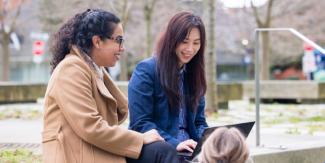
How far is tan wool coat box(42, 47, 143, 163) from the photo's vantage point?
138 inches

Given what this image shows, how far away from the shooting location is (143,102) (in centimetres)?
421

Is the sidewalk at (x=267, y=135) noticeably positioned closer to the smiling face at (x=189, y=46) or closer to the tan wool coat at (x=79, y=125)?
the smiling face at (x=189, y=46)

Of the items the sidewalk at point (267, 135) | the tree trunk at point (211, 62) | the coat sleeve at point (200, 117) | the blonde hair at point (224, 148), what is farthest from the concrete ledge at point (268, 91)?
the blonde hair at point (224, 148)

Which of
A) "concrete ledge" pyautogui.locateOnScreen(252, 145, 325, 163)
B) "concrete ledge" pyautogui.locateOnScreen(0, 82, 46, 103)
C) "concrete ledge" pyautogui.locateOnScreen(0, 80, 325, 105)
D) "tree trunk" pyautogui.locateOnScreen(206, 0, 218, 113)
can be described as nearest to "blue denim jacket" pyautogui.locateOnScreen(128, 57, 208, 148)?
"concrete ledge" pyautogui.locateOnScreen(252, 145, 325, 163)

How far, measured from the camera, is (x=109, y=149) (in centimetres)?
360

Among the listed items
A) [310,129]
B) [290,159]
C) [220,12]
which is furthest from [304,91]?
[220,12]

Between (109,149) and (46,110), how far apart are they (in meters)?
0.36

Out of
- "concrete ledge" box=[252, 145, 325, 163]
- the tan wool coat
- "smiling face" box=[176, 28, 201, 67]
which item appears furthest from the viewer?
"concrete ledge" box=[252, 145, 325, 163]

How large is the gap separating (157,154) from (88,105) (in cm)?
42

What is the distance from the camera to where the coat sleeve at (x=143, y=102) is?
165 inches

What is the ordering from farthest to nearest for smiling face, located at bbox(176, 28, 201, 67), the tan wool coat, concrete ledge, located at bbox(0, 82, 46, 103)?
concrete ledge, located at bbox(0, 82, 46, 103)
smiling face, located at bbox(176, 28, 201, 67)
the tan wool coat

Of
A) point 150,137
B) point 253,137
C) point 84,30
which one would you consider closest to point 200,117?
point 150,137

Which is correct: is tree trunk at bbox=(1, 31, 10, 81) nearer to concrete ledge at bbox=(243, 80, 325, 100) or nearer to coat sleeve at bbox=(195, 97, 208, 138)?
concrete ledge at bbox=(243, 80, 325, 100)

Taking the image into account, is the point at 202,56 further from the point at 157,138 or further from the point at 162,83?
the point at 157,138
